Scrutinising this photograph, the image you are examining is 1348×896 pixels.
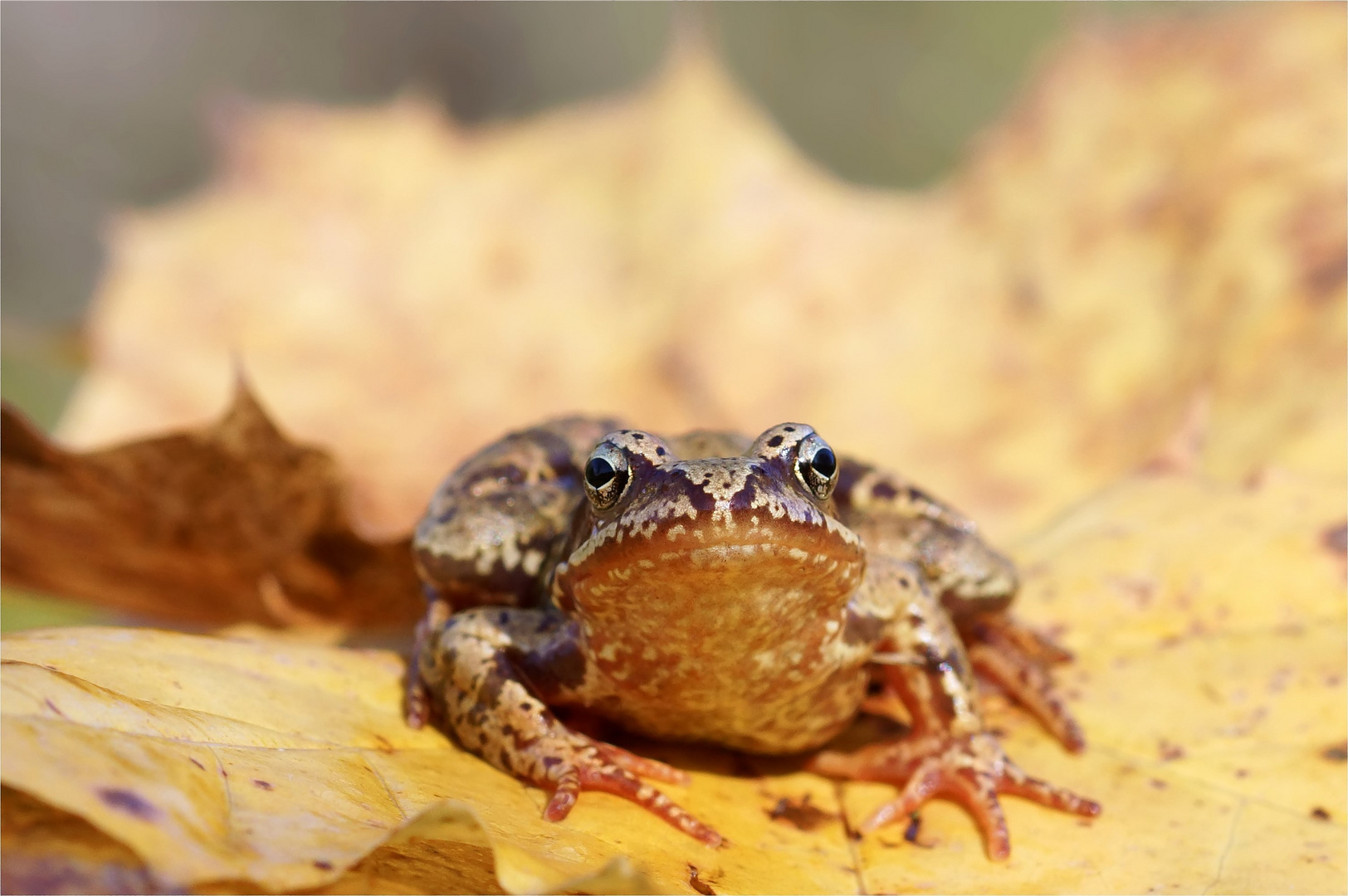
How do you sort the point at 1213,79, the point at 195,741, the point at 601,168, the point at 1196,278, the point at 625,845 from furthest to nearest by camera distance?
1. the point at 601,168
2. the point at 1213,79
3. the point at 1196,278
4. the point at 625,845
5. the point at 195,741

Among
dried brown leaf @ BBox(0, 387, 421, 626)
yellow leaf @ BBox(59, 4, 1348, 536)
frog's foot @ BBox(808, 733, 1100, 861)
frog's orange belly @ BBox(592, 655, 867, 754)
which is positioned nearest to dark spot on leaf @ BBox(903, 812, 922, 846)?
frog's foot @ BBox(808, 733, 1100, 861)

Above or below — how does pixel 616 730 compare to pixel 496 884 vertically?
above

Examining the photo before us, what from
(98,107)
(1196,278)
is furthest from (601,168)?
(98,107)

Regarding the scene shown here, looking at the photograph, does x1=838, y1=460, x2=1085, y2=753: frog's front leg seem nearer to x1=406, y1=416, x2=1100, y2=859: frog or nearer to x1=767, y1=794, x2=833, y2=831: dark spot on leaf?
x1=406, y1=416, x2=1100, y2=859: frog

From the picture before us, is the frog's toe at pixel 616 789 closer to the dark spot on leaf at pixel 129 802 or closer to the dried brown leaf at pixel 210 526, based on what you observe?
the dark spot on leaf at pixel 129 802

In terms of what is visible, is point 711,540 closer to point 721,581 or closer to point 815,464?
point 721,581

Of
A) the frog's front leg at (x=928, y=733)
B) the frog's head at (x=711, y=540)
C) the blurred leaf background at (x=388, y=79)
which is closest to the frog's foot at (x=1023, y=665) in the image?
the frog's front leg at (x=928, y=733)

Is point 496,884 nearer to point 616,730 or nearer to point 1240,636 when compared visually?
point 616,730
